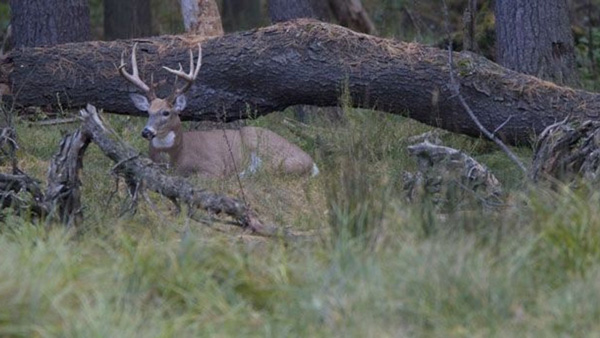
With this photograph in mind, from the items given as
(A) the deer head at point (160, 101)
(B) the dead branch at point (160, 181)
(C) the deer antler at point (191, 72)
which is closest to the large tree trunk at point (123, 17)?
(A) the deer head at point (160, 101)

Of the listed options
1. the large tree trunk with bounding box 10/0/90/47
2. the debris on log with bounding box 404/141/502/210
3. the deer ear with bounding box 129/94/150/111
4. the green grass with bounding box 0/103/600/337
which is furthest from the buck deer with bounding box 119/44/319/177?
the green grass with bounding box 0/103/600/337

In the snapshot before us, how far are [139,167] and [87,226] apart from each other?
517 mm

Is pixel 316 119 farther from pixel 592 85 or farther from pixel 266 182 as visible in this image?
pixel 592 85

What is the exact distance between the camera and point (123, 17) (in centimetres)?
1766

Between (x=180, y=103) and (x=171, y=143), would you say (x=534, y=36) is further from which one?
(x=171, y=143)

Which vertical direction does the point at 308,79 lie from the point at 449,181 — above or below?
below

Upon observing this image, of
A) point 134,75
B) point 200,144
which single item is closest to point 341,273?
point 134,75

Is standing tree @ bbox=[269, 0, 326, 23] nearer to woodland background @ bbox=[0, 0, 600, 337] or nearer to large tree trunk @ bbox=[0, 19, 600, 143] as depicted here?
large tree trunk @ bbox=[0, 19, 600, 143]

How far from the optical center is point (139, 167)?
704 cm

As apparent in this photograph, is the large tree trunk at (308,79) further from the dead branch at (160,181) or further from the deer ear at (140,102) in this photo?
the dead branch at (160,181)

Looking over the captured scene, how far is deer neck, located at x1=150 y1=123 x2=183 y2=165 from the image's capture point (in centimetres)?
1113

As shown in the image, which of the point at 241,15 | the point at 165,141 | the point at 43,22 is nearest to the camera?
the point at 165,141

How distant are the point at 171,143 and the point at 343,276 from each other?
6346 mm

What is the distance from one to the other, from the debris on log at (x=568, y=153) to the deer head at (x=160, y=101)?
11.7 feet
